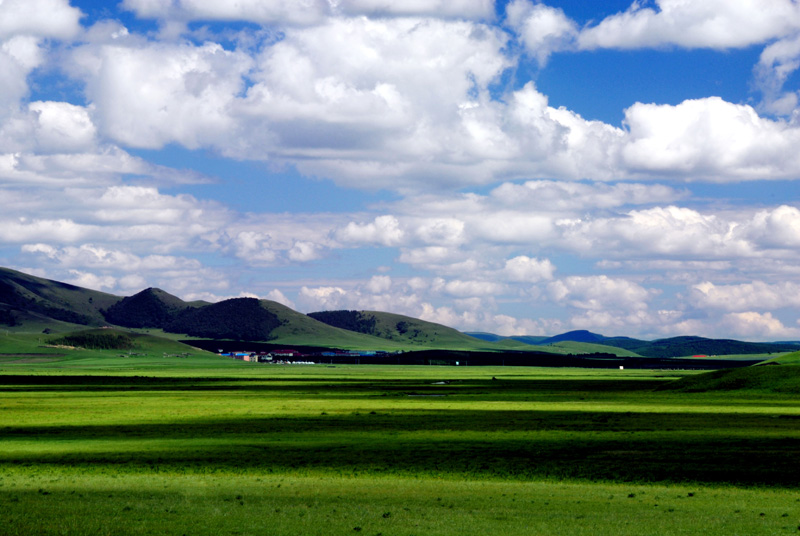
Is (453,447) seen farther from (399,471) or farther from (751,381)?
(751,381)

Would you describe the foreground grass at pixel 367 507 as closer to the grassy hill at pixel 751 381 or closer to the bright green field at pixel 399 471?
the bright green field at pixel 399 471

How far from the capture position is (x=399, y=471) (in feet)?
144

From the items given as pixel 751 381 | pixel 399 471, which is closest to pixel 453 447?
pixel 399 471

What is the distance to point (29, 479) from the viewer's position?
39000 millimetres

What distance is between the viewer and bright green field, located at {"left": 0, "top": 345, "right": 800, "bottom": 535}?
2894 cm

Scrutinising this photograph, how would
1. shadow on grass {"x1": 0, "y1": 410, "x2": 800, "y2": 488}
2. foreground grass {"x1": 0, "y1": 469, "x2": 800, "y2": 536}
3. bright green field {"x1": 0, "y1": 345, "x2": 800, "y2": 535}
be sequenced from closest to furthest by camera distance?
foreground grass {"x1": 0, "y1": 469, "x2": 800, "y2": 536} → bright green field {"x1": 0, "y1": 345, "x2": 800, "y2": 535} → shadow on grass {"x1": 0, "y1": 410, "x2": 800, "y2": 488}

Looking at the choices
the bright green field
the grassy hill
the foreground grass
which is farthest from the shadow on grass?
the grassy hill

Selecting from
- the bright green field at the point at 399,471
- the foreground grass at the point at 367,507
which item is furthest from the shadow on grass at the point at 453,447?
the foreground grass at the point at 367,507

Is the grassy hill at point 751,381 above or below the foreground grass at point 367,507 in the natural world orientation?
above

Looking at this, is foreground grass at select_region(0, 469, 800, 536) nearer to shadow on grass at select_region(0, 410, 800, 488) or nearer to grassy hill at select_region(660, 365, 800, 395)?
shadow on grass at select_region(0, 410, 800, 488)

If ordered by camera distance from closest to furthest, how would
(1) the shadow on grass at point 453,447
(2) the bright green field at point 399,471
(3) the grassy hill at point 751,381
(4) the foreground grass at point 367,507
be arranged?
(4) the foreground grass at point 367,507 → (2) the bright green field at point 399,471 → (1) the shadow on grass at point 453,447 → (3) the grassy hill at point 751,381

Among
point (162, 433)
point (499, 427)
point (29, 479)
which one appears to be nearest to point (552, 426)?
point (499, 427)

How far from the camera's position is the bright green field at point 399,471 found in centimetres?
2894

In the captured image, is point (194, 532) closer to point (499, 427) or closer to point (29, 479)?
point (29, 479)
